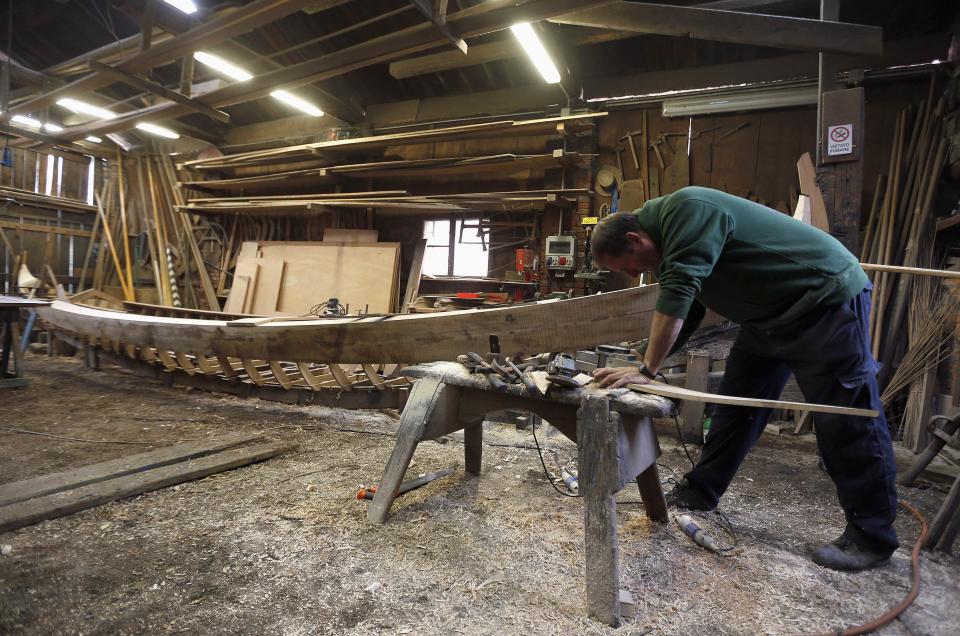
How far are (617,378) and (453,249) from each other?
16.2 feet

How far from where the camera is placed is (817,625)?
1.38 m

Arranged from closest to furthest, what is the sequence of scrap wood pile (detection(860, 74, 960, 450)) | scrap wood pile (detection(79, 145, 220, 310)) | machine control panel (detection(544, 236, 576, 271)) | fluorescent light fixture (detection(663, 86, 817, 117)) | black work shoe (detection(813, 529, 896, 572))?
black work shoe (detection(813, 529, 896, 572)), scrap wood pile (detection(860, 74, 960, 450)), fluorescent light fixture (detection(663, 86, 817, 117)), machine control panel (detection(544, 236, 576, 271)), scrap wood pile (detection(79, 145, 220, 310))

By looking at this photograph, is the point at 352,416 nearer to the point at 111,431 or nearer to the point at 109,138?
the point at 111,431

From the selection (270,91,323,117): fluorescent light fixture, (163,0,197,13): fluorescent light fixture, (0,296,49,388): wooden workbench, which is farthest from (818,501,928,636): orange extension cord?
(270,91,323,117): fluorescent light fixture

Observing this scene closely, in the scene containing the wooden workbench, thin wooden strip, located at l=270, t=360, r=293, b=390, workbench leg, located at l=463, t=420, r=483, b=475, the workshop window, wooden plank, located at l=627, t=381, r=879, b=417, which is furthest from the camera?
the workshop window

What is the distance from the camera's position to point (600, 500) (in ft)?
4.83

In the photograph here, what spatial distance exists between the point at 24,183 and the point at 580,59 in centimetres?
1011

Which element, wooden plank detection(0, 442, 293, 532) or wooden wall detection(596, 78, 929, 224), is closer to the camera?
wooden plank detection(0, 442, 293, 532)

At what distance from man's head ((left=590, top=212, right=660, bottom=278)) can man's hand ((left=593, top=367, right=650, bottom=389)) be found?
1.21 ft

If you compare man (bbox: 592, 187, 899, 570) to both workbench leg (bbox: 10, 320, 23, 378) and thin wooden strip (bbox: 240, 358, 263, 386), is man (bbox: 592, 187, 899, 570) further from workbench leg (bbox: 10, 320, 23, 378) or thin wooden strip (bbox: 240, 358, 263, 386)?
workbench leg (bbox: 10, 320, 23, 378)

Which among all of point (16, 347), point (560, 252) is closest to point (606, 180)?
point (560, 252)

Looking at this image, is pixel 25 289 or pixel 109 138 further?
pixel 109 138

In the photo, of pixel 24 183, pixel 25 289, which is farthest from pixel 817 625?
pixel 24 183

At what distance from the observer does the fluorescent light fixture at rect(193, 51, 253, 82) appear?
5223 millimetres
